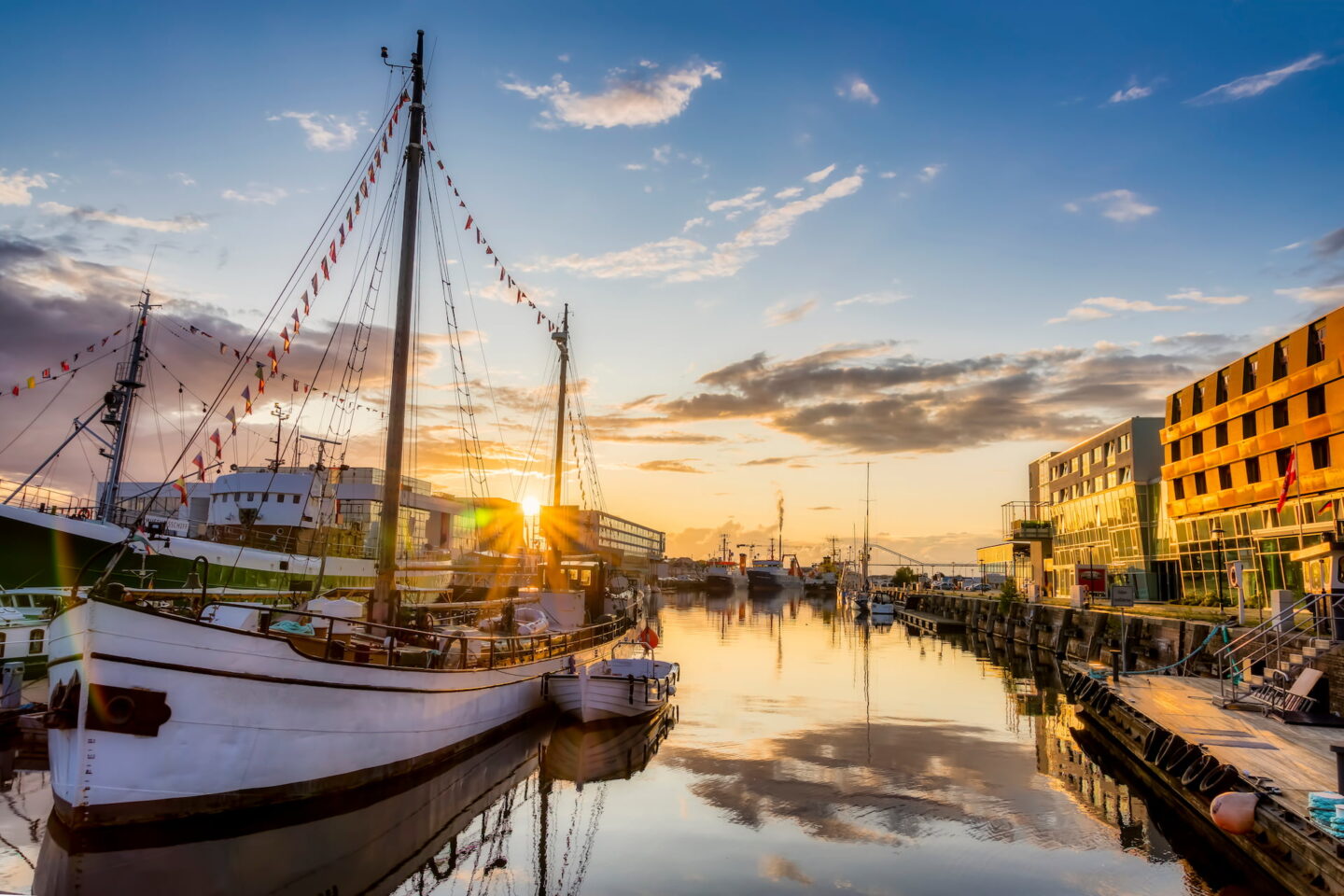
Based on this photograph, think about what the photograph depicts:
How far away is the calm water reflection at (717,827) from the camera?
41.6ft

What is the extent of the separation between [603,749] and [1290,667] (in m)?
18.4

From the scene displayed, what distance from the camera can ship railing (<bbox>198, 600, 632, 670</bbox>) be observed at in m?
15.7

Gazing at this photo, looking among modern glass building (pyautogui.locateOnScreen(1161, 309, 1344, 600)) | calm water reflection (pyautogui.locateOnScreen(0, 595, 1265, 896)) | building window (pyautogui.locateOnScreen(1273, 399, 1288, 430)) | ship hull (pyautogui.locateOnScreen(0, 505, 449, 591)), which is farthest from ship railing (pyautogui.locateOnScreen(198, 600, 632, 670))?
building window (pyautogui.locateOnScreen(1273, 399, 1288, 430))

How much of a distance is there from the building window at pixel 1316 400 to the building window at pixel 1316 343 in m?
1.29

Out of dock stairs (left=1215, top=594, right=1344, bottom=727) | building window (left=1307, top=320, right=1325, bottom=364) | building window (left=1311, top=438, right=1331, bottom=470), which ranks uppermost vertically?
building window (left=1307, top=320, right=1325, bottom=364)

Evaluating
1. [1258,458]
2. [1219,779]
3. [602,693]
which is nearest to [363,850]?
[602,693]

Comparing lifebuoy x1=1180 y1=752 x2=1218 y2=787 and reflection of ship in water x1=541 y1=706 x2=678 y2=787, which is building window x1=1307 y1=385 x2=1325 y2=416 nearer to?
lifebuoy x1=1180 y1=752 x2=1218 y2=787

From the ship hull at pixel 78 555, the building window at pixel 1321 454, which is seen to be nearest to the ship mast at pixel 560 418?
the ship hull at pixel 78 555

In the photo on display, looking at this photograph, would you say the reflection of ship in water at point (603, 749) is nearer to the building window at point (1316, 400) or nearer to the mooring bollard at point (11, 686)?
the mooring bollard at point (11, 686)

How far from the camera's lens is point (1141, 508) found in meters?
60.1

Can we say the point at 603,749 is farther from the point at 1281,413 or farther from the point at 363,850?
the point at 1281,413

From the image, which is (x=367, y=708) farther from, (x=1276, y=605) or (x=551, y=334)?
(x=551, y=334)

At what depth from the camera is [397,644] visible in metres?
18.2

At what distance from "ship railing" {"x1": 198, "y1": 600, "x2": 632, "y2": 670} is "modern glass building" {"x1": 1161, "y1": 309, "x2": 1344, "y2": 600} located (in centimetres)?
2593
